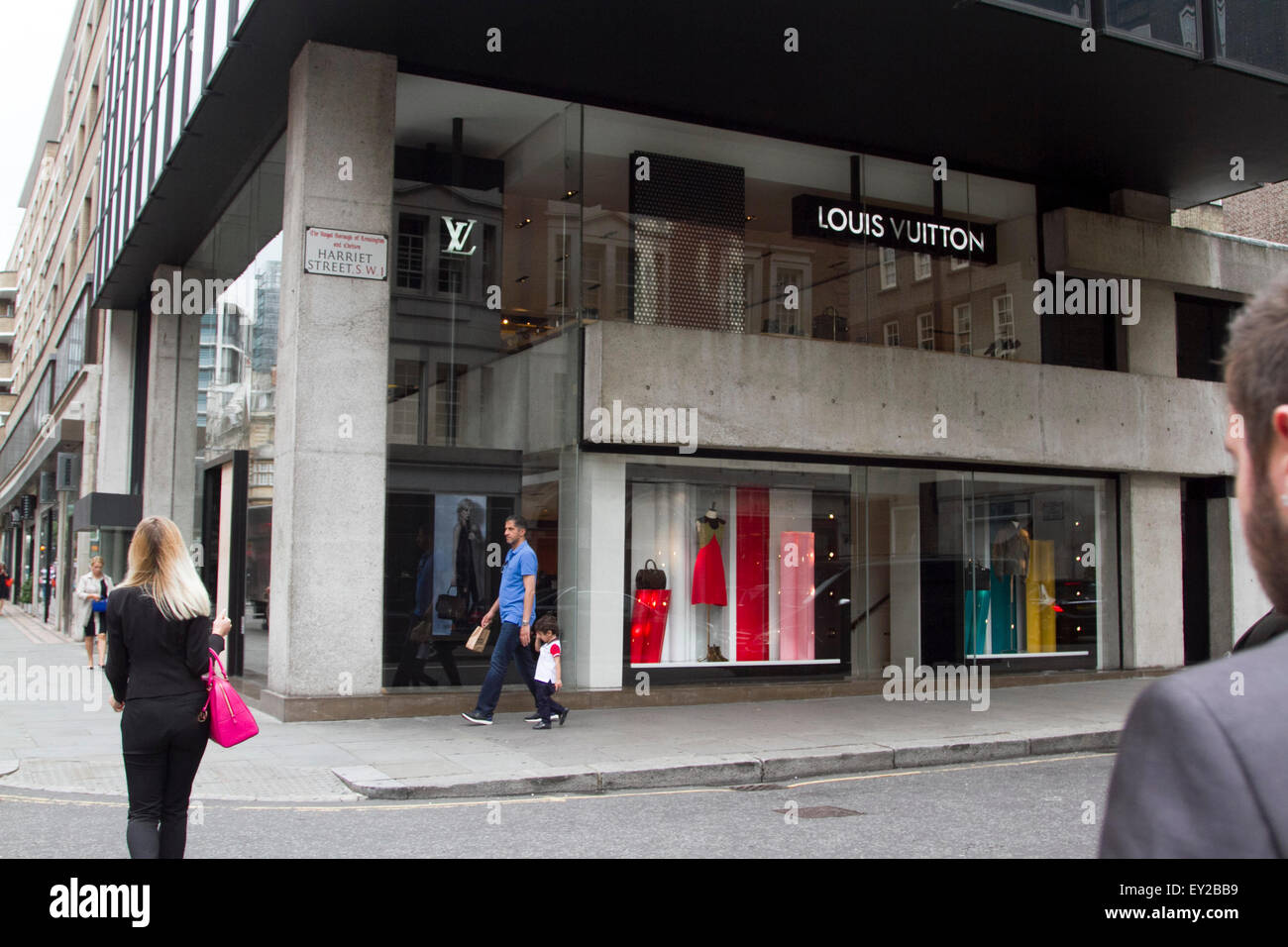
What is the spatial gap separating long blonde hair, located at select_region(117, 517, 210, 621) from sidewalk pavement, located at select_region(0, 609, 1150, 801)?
3.35 meters

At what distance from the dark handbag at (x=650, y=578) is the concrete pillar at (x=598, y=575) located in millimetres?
439

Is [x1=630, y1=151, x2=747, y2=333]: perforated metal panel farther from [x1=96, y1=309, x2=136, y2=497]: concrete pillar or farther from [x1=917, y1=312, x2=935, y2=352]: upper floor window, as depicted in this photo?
[x1=96, y1=309, x2=136, y2=497]: concrete pillar

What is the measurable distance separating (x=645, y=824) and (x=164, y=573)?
3625 millimetres

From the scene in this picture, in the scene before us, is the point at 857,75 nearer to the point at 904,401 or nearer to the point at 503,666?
the point at 904,401

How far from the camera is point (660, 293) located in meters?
13.9

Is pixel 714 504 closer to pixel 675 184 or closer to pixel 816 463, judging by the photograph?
pixel 816 463

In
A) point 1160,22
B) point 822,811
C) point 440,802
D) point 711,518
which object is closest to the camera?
point 822,811

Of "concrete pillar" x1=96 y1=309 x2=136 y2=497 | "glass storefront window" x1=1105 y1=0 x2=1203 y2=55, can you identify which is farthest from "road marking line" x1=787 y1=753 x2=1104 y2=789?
"concrete pillar" x1=96 y1=309 x2=136 y2=497

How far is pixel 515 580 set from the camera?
37.1 ft

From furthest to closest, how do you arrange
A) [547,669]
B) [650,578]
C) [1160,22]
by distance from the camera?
[650,578] → [1160,22] → [547,669]

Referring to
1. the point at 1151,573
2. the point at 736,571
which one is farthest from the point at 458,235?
the point at 1151,573
